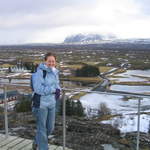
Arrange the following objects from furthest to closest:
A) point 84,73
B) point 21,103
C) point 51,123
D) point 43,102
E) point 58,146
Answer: point 84,73 → point 21,103 → point 58,146 → point 51,123 → point 43,102

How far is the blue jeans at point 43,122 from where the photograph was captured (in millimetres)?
3033

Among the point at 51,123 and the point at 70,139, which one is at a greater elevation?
the point at 51,123

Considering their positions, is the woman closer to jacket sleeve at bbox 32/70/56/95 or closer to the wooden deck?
jacket sleeve at bbox 32/70/56/95

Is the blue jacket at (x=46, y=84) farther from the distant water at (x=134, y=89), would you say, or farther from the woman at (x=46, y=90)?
the distant water at (x=134, y=89)

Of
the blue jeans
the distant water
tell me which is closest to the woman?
the blue jeans

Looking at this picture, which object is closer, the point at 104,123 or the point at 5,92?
the point at 5,92

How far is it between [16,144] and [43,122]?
0.95m

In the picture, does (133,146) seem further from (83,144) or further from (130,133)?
(83,144)

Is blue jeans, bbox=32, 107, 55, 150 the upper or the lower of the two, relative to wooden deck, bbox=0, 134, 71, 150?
upper

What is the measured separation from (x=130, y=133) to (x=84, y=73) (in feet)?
137

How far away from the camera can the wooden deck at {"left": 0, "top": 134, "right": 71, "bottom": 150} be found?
12.1 ft

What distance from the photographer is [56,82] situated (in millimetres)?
3023

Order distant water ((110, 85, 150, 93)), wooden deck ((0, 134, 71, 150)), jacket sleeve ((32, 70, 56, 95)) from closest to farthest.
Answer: jacket sleeve ((32, 70, 56, 95)), wooden deck ((0, 134, 71, 150)), distant water ((110, 85, 150, 93))

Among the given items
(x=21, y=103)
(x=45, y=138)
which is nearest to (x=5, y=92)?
(x=45, y=138)
